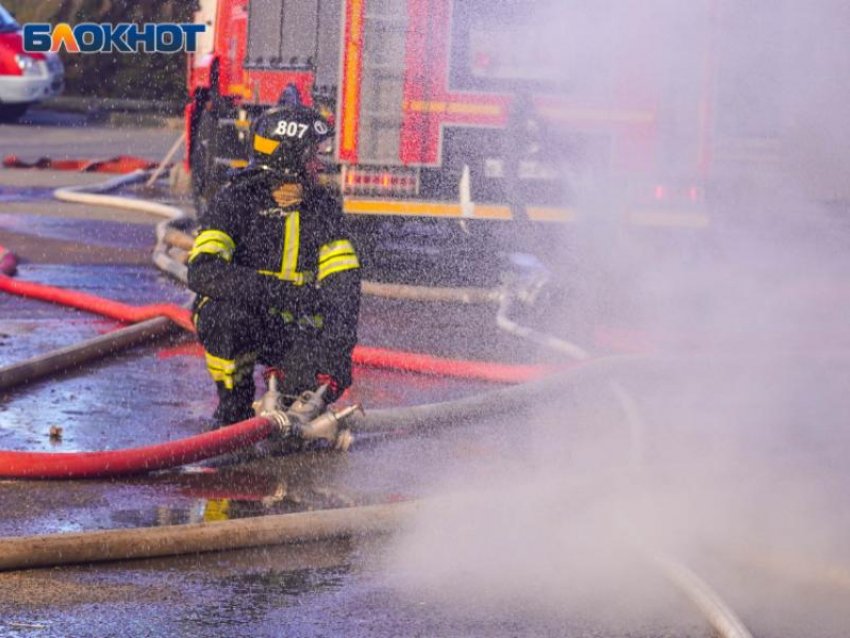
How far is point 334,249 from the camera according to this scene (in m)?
5.41

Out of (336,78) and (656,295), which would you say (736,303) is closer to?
(656,295)

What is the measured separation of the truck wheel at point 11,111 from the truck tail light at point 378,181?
45.4 feet

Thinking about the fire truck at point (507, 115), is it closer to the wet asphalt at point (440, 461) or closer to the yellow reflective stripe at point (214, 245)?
the wet asphalt at point (440, 461)

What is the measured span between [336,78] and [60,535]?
5821 mm

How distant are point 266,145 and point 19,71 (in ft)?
55.0

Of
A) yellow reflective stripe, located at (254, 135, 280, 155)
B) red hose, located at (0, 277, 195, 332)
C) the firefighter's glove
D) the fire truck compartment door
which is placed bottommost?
red hose, located at (0, 277, 195, 332)

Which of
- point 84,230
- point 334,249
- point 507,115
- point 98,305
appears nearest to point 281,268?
point 334,249

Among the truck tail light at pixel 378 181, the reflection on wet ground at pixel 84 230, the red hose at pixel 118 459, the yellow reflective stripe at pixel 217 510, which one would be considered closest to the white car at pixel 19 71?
the reflection on wet ground at pixel 84 230

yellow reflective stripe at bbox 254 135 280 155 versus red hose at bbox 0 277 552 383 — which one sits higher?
yellow reflective stripe at bbox 254 135 280 155

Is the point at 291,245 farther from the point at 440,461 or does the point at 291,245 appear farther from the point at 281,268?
the point at 440,461

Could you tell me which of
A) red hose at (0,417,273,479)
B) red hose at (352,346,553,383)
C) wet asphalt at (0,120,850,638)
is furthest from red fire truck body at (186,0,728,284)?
red hose at (0,417,273,479)

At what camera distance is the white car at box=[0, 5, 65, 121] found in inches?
830

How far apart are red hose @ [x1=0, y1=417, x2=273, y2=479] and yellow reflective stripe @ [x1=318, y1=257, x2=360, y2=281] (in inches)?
25.8

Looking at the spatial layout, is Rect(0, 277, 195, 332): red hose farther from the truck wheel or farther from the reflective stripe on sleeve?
the truck wheel
